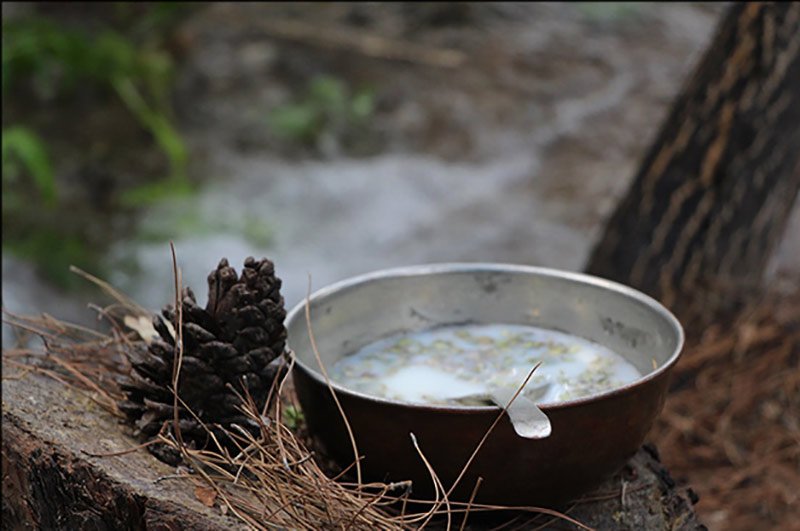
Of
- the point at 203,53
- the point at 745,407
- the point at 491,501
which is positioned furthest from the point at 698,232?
the point at 203,53

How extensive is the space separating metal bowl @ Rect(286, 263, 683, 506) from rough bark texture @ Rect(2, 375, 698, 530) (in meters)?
0.13

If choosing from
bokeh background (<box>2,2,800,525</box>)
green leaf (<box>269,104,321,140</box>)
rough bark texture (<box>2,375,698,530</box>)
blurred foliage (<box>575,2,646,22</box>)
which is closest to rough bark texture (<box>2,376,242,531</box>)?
rough bark texture (<box>2,375,698,530</box>)

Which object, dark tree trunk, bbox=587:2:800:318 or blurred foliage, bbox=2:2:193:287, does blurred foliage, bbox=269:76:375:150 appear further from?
dark tree trunk, bbox=587:2:800:318

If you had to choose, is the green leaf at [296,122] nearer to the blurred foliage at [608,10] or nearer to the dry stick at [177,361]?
the blurred foliage at [608,10]

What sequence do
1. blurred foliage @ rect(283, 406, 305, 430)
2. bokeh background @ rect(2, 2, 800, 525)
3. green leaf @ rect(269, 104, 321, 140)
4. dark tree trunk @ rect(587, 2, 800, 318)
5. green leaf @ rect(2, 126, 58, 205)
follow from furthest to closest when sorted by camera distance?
green leaf @ rect(269, 104, 321, 140), bokeh background @ rect(2, 2, 800, 525), green leaf @ rect(2, 126, 58, 205), dark tree trunk @ rect(587, 2, 800, 318), blurred foliage @ rect(283, 406, 305, 430)

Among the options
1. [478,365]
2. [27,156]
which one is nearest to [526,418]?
[478,365]

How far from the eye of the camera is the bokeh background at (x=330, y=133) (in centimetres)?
354

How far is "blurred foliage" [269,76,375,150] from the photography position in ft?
13.8

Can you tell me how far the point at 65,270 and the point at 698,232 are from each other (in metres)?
2.16

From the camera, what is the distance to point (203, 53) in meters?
4.39

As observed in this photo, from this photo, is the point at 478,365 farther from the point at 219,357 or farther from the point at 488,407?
the point at 219,357

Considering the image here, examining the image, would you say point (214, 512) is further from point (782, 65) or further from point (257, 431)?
point (782, 65)

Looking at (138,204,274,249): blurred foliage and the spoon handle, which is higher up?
the spoon handle

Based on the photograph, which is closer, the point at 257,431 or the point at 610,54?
the point at 257,431
